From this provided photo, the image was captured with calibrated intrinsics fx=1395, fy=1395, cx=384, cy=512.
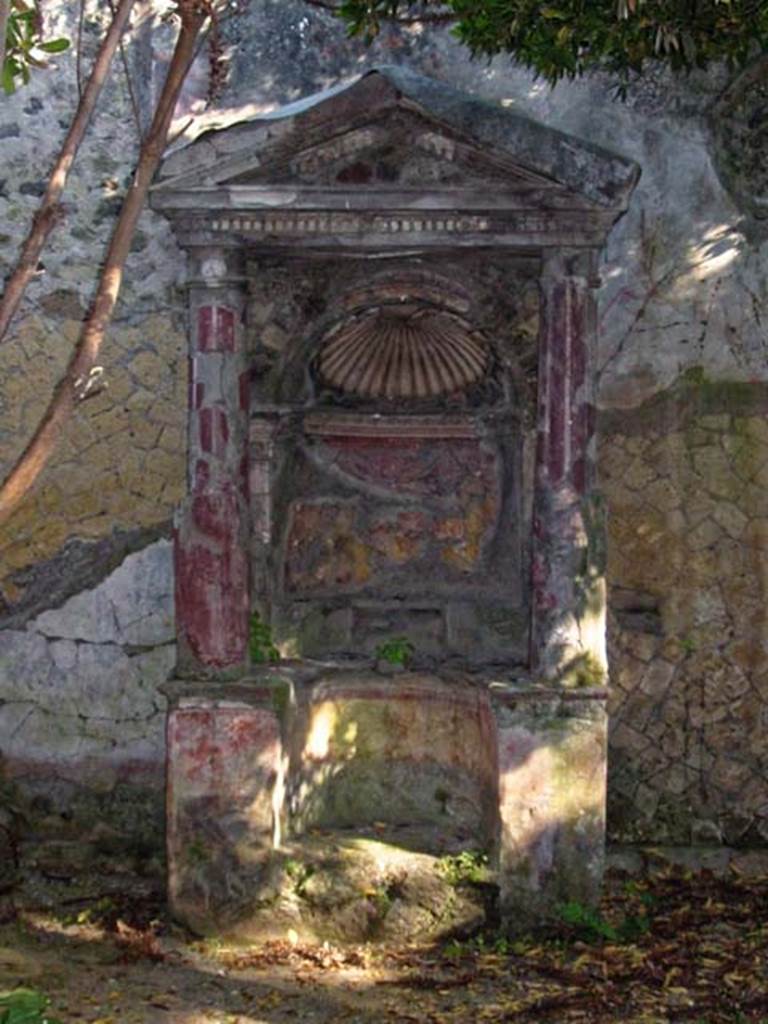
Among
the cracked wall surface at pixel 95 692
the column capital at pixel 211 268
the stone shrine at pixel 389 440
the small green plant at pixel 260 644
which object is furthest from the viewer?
the cracked wall surface at pixel 95 692

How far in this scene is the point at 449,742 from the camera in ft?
22.7

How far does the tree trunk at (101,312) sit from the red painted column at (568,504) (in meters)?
2.30

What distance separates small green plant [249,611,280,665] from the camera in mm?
6422

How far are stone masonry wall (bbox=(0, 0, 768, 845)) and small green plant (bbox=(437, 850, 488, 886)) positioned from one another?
111 centimetres

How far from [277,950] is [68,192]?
381 cm

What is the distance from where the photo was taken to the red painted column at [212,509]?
6105 millimetres

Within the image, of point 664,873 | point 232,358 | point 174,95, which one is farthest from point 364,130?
point 664,873

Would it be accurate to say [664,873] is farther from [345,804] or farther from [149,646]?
[149,646]

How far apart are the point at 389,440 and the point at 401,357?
426 millimetres

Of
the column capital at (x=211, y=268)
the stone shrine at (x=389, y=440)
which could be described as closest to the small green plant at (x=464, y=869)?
the stone shrine at (x=389, y=440)

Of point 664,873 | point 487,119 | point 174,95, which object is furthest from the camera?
point 664,873

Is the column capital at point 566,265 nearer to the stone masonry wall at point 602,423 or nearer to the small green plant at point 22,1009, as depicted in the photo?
the stone masonry wall at point 602,423

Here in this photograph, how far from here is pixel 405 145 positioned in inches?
233

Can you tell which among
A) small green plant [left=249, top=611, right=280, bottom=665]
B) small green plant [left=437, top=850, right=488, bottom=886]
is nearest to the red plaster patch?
small green plant [left=249, top=611, right=280, bottom=665]
